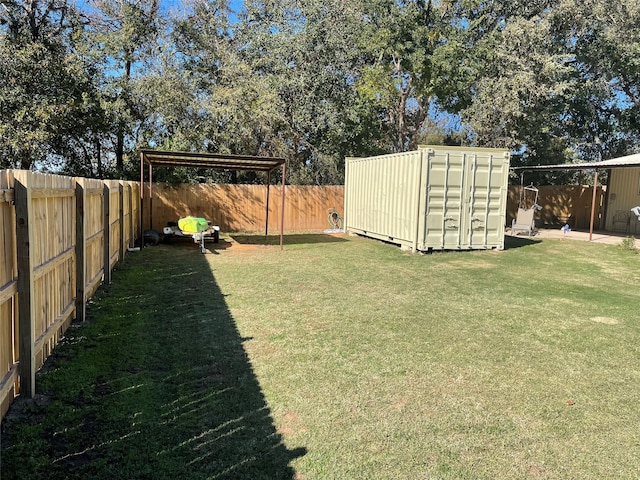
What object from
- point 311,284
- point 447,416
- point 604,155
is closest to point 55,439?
point 447,416

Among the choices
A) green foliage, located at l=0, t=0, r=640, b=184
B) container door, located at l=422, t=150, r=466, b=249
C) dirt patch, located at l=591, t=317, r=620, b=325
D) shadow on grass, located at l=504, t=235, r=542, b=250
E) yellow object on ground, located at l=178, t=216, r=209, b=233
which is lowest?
dirt patch, located at l=591, t=317, r=620, b=325

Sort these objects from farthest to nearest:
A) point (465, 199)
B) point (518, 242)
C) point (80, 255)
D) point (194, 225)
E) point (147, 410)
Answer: point (518, 242), point (194, 225), point (465, 199), point (80, 255), point (147, 410)

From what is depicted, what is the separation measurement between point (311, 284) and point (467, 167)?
576 centimetres

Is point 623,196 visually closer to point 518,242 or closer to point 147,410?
point 518,242

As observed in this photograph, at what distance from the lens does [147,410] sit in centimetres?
321

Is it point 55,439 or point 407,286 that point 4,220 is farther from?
point 407,286

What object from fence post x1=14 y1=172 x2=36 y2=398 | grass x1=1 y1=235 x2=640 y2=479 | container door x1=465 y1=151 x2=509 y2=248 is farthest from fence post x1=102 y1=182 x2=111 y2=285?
container door x1=465 y1=151 x2=509 y2=248

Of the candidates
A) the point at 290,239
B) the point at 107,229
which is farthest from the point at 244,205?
the point at 107,229

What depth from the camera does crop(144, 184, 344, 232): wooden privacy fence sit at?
612 inches

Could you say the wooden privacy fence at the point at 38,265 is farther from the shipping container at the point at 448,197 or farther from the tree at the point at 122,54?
the tree at the point at 122,54

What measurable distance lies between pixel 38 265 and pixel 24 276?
0.42 m

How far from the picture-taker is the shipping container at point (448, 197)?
1117 centimetres

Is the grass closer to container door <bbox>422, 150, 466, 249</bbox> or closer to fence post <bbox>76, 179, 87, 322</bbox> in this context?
fence post <bbox>76, 179, 87, 322</bbox>

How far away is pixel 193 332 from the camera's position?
16.3 ft
